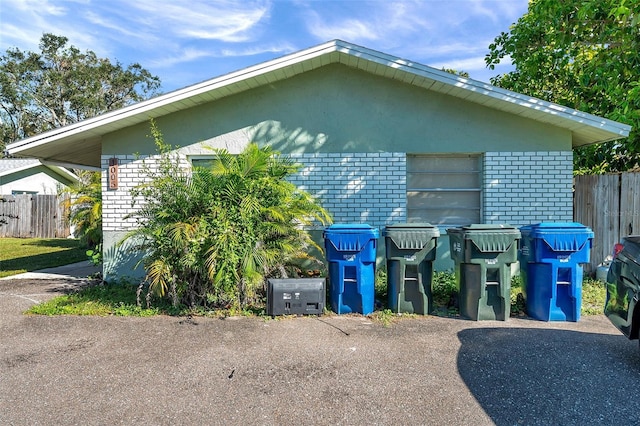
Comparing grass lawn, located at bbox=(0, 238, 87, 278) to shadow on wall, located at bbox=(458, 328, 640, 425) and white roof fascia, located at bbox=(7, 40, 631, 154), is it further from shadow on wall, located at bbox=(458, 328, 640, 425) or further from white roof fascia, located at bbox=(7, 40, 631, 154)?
shadow on wall, located at bbox=(458, 328, 640, 425)

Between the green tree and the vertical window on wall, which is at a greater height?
the green tree

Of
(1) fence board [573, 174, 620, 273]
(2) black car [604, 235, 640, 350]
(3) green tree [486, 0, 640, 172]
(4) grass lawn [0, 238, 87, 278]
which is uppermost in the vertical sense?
(3) green tree [486, 0, 640, 172]

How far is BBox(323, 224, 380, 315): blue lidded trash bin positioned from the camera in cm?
560

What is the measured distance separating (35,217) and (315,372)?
21.3 m

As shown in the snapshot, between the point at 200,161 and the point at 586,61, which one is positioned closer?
the point at 200,161

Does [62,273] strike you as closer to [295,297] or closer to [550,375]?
[295,297]

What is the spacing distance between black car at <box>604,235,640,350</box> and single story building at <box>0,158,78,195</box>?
22094 millimetres

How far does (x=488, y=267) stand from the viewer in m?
5.28

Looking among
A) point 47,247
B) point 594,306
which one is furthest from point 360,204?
point 47,247

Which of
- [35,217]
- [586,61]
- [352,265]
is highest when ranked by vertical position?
[586,61]

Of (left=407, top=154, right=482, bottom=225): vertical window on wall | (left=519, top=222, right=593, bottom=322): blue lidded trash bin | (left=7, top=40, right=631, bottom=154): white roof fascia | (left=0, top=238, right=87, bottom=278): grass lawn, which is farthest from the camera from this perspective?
(left=0, top=238, right=87, bottom=278): grass lawn

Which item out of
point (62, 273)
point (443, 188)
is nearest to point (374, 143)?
point (443, 188)

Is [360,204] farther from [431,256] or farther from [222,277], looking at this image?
[222,277]

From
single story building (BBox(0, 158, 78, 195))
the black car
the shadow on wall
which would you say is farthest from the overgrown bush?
single story building (BBox(0, 158, 78, 195))
